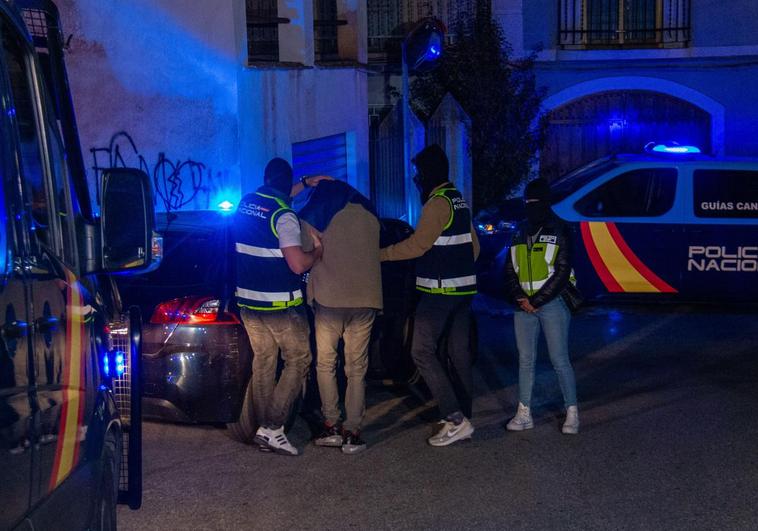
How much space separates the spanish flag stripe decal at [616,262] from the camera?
1163 centimetres

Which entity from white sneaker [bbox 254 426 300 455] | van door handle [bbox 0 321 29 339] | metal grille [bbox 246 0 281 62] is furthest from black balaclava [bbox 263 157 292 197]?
metal grille [bbox 246 0 281 62]

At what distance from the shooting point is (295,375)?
6.54 m

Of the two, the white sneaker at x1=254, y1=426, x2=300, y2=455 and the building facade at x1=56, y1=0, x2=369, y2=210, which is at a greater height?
the building facade at x1=56, y1=0, x2=369, y2=210

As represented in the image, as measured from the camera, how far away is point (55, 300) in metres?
3.18

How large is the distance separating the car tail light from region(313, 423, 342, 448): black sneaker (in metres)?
0.98

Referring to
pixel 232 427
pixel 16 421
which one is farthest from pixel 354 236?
pixel 16 421

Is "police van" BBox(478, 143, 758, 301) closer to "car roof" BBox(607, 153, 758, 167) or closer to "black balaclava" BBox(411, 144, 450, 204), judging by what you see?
"car roof" BBox(607, 153, 758, 167)

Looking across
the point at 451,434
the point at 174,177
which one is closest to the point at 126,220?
the point at 451,434

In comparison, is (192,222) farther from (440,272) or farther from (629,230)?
(629,230)

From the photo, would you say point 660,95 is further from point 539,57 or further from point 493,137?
point 493,137

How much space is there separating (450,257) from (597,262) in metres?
5.33

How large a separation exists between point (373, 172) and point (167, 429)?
1031cm

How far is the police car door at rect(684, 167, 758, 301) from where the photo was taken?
11578 mm

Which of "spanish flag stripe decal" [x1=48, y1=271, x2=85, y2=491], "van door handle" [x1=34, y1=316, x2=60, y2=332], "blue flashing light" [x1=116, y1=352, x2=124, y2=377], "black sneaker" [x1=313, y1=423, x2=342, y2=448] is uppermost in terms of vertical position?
"van door handle" [x1=34, y1=316, x2=60, y2=332]
